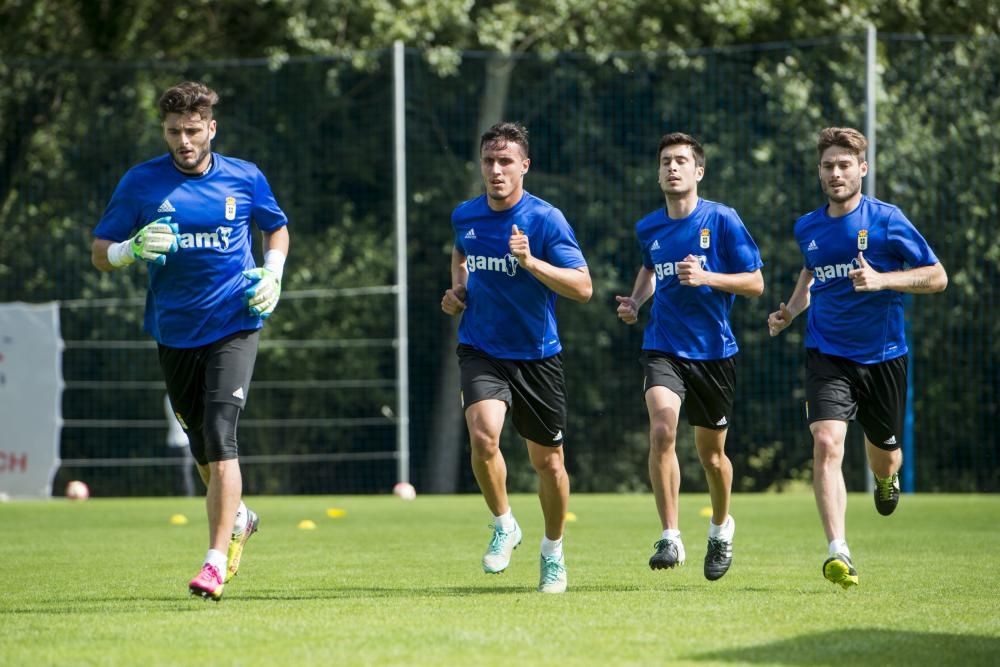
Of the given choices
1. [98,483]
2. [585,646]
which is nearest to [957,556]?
[585,646]

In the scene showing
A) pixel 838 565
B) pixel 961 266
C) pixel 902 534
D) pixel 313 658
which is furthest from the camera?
pixel 961 266

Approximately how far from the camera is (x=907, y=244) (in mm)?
7531

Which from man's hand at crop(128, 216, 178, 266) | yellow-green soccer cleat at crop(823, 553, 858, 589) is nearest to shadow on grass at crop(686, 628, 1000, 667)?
yellow-green soccer cleat at crop(823, 553, 858, 589)

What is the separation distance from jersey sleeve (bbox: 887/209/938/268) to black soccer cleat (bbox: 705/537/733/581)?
5.22 ft

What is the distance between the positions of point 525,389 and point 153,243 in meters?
1.80

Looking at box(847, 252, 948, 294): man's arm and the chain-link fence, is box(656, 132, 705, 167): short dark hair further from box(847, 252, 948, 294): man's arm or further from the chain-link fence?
the chain-link fence

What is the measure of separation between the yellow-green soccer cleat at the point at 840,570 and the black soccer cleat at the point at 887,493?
161 cm

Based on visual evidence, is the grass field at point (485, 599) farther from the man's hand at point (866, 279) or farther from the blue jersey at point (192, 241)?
the man's hand at point (866, 279)

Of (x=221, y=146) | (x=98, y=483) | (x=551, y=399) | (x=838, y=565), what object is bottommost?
(x=98, y=483)

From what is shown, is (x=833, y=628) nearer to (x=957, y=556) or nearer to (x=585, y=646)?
(x=585, y=646)

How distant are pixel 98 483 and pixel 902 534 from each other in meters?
9.63

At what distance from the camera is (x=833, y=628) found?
18.5 ft

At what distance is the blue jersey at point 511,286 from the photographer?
23.9ft

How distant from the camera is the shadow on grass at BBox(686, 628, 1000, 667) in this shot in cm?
491
